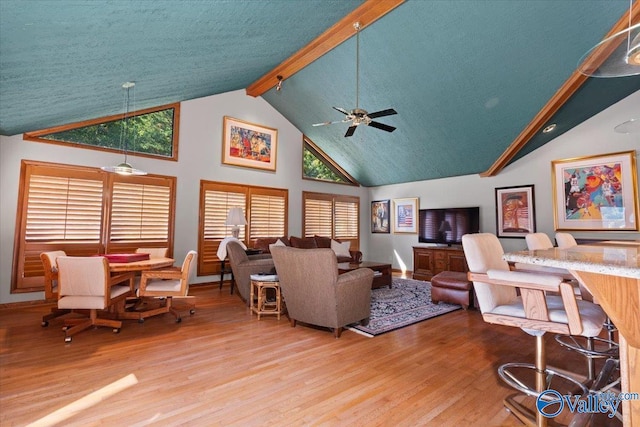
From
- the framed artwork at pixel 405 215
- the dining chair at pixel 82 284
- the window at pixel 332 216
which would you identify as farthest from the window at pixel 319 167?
the dining chair at pixel 82 284

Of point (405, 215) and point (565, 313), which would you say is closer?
point (565, 313)

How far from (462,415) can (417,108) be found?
468 cm

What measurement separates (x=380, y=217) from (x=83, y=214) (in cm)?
682

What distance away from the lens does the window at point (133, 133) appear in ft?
15.3

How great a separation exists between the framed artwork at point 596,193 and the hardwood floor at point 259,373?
3049mm

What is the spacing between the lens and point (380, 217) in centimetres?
858

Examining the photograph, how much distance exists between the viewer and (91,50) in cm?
249

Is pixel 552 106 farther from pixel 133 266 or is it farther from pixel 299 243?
pixel 133 266

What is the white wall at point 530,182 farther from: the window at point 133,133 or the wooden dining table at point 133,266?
the wooden dining table at point 133,266

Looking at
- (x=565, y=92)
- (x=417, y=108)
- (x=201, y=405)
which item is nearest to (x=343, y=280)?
(x=201, y=405)

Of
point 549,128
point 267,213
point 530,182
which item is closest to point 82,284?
point 267,213

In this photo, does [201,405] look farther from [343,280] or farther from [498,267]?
[498,267]

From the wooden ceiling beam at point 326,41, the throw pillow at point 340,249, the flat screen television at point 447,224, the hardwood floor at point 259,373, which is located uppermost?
the wooden ceiling beam at point 326,41

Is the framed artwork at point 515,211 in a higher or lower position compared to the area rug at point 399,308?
higher
